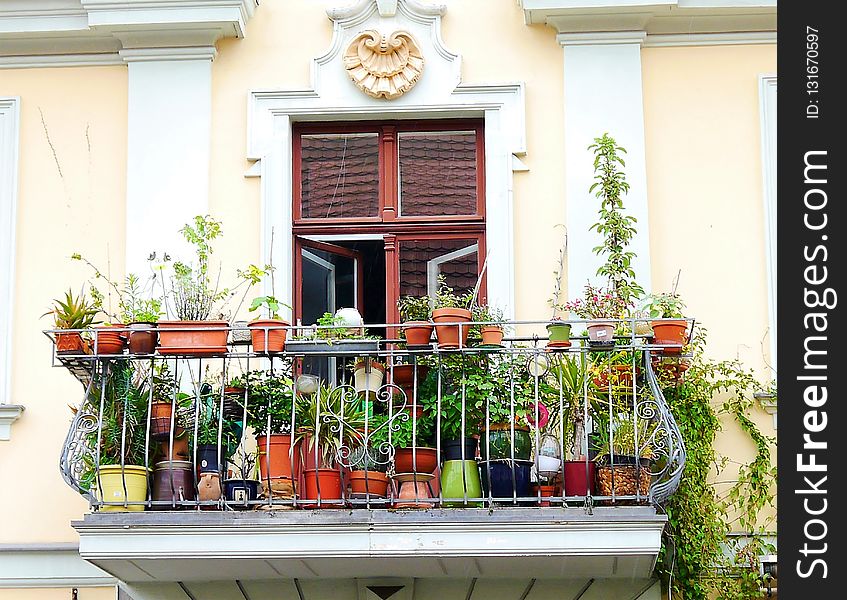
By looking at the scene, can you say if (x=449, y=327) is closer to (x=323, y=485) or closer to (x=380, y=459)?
(x=380, y=459)

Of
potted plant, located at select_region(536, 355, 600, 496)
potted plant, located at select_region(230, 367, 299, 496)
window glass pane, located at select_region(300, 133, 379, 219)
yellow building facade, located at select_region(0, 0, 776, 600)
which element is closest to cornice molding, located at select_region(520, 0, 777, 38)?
yellow building facade, located at select_region(0, 0, 776, 600)

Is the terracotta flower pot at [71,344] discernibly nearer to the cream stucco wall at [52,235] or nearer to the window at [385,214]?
the cream stucco wall at [52,235]

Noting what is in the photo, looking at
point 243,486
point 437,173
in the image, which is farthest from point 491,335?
point 437,173

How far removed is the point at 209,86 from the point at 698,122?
291cm

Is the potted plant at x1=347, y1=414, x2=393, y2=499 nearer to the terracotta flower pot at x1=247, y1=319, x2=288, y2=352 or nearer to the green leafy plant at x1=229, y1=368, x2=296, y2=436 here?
the green leafy plant at x1=229, y1=368, x2=296, y2=436

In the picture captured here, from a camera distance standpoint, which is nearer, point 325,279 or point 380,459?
point 380,459

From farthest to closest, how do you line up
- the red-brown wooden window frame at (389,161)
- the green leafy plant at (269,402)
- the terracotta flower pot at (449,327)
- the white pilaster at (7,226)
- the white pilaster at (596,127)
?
the red-brown wooden window frame at (389,161) < the white pilaster at (7,226) < the white pilaster at (596,127) < the green leafy plant at (269,402) < the terracotta flower pot at (449,327)

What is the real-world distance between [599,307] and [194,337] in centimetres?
219

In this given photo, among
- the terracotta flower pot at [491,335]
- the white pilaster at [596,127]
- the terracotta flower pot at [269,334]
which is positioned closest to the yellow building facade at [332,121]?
the white pilaster at [596,127]

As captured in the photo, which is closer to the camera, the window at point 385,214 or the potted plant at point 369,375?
the potted plant at point 369,375

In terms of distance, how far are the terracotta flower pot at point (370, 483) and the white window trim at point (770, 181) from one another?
95.5 inches

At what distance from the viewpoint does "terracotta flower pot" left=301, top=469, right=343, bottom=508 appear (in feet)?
25.5

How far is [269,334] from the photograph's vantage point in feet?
26.1
